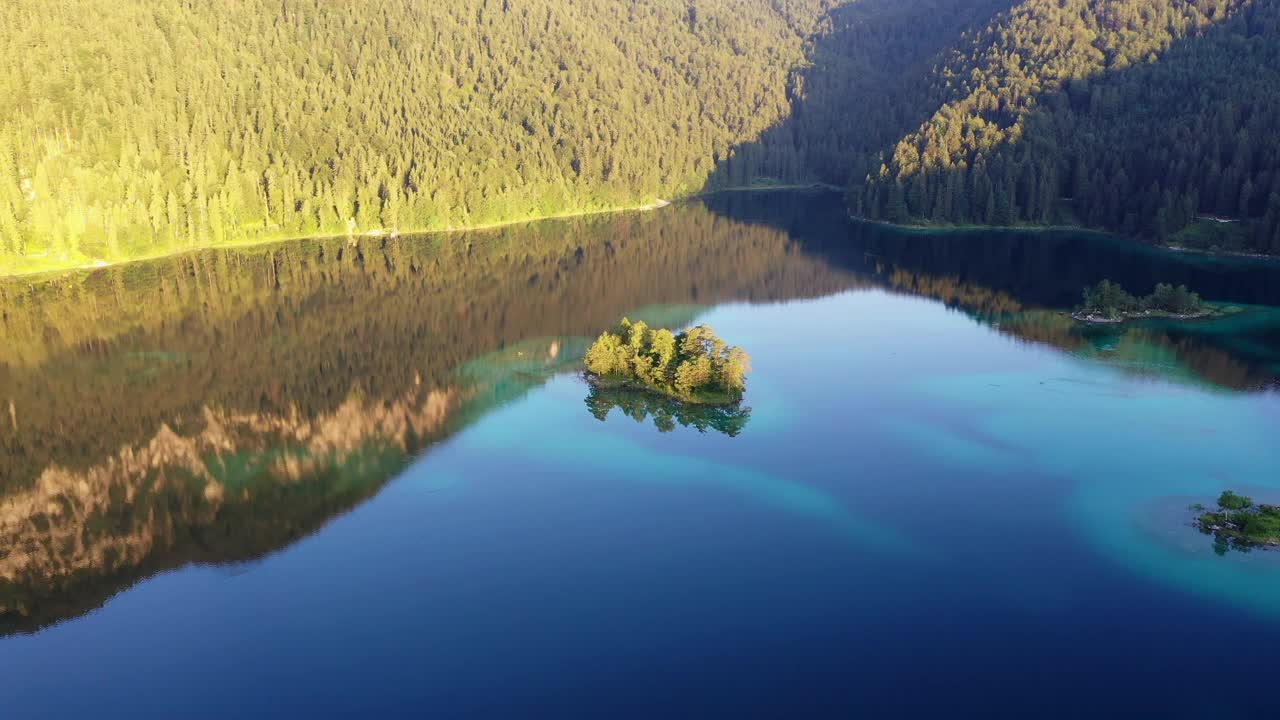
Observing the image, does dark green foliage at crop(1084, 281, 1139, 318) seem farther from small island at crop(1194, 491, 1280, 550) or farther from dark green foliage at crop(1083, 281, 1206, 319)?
small island at crop(1194, 491, 1280, 550)

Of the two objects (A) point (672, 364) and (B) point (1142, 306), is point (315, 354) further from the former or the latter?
(B) point (1142, 306)

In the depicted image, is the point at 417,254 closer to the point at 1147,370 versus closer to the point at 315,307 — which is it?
the point at 315,307

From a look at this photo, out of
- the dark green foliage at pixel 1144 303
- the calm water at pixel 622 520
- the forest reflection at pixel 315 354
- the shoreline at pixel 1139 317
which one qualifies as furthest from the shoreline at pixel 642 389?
the dark green foliage at pixel 1144 303

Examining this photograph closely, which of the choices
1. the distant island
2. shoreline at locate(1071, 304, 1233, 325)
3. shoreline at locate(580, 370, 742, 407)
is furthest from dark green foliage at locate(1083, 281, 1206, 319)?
the distant island

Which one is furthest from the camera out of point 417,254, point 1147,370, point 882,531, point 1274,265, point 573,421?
point 417,254

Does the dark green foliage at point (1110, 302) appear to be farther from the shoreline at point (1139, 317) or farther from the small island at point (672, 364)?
the small island at point (672, 364)

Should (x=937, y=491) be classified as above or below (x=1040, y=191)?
below

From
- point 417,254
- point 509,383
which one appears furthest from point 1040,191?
point 509,383
